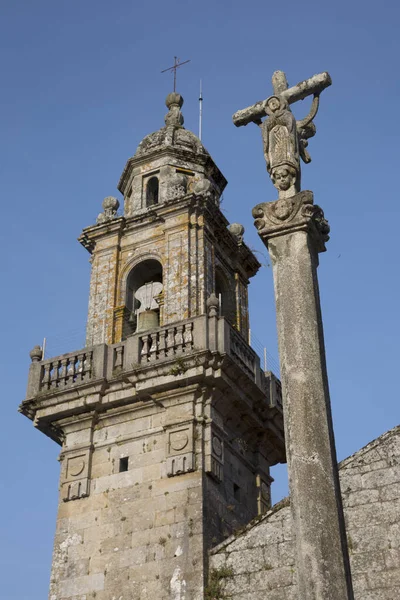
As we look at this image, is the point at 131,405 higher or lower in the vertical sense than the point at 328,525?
higher

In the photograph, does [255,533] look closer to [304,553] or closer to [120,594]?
[120,594]

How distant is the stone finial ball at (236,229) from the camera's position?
861 inches

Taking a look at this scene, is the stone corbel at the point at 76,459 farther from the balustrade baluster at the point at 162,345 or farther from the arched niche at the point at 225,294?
the arched niche at the point at 225,294

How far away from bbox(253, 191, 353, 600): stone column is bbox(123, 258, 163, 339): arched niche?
11.1m

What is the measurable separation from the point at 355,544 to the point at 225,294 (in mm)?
8664

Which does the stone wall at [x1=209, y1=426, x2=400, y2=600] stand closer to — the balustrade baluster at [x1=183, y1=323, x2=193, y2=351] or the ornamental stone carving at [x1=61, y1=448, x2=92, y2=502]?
the ornamental stone carving at [x1=61, y1=448, x2=92, y2=502]

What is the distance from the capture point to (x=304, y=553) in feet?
22.9

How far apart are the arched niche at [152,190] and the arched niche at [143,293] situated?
2185 millimetres

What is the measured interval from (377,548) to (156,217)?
993 centimetres

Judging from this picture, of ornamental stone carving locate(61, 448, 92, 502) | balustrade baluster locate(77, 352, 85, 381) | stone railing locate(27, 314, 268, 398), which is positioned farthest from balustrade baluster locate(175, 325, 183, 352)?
ornamental stone carving locate(61, 448, 92, 502)

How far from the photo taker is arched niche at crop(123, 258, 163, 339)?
1984 centimetres

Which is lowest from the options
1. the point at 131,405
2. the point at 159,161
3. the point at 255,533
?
the point at 255,533

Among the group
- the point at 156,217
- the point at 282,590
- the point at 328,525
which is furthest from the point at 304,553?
the point at 156,217

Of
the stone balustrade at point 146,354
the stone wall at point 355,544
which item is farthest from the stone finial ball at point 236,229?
the stone wall at point 355,544
